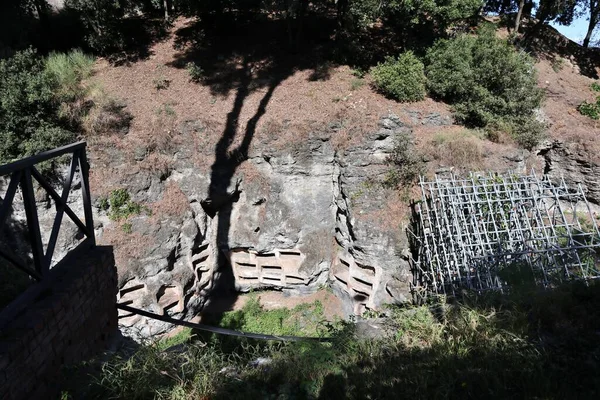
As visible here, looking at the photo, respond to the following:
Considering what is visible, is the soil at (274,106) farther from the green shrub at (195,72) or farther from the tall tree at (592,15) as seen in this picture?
the tall tree at (592,15)

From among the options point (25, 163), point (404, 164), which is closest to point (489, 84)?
point (404, 164)

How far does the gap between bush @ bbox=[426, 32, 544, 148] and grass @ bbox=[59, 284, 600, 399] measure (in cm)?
827

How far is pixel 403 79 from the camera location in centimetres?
1211

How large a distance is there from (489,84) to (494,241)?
5.95m

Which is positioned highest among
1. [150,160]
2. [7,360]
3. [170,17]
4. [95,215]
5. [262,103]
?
[170,17]

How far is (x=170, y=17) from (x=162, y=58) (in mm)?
3015

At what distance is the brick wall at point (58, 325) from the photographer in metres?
3.45

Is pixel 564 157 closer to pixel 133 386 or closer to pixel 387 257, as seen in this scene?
pixel 387 257

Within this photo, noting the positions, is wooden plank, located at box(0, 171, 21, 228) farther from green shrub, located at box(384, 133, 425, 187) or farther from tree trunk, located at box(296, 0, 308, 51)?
tree trunk, located at box(296, 0, 308, 51)

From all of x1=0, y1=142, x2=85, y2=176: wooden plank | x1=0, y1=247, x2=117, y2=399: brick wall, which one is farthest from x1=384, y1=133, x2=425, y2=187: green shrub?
x1=0, y1=142, x2=85, y2=176: wooden plank

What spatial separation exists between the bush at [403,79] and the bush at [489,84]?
22.5 inches

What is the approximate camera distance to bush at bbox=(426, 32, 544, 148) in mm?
11789

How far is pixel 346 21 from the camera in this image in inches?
526

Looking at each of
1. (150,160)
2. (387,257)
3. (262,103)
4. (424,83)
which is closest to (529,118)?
(424,83)
